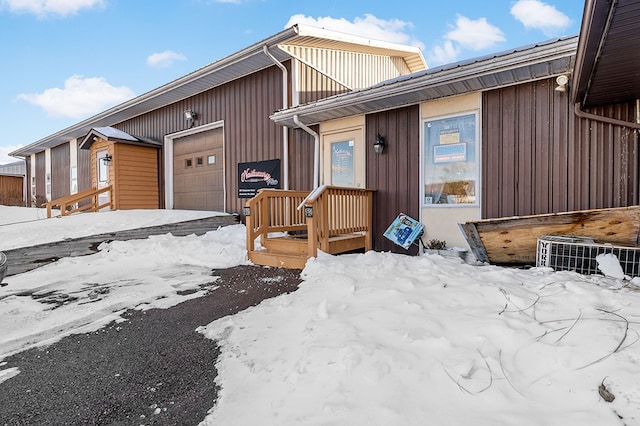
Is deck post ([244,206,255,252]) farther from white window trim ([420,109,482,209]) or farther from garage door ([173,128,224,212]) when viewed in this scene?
garage door ([173,128,224,212])

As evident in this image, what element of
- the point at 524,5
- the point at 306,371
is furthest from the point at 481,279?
the point at 524,5

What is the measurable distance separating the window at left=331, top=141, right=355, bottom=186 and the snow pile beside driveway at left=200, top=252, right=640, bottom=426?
333 cm

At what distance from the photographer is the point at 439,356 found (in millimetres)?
1799

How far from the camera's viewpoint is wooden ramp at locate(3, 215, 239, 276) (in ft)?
14.7

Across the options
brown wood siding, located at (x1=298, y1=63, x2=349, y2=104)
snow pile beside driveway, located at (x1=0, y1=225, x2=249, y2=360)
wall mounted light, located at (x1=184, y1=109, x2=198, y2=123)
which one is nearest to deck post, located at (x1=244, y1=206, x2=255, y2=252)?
snow pile beside driveway, located at (x1=0, y1=225, x2=249, y2=360)

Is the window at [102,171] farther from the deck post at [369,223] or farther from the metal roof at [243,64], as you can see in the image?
the deck post at [369,223]

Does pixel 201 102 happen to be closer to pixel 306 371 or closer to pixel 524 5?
pixel 306 371

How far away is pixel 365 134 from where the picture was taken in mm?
5668

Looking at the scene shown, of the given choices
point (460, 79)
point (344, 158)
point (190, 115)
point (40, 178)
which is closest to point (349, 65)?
point (344, 158)

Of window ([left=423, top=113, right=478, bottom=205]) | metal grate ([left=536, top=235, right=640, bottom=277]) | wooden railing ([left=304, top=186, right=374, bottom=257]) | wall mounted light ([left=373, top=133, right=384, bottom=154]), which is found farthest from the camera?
wall mounted light ([left=373, top=133, right=384, bottom=154])

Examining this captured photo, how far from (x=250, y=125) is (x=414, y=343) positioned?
6499 mm

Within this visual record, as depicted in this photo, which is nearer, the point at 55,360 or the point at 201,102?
the point at 55,360

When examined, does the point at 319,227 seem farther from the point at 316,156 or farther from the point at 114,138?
the point at 114,138

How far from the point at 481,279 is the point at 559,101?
261 cm
